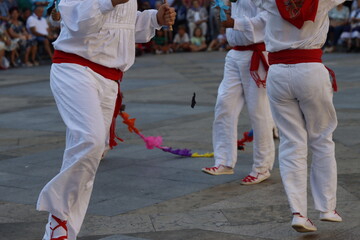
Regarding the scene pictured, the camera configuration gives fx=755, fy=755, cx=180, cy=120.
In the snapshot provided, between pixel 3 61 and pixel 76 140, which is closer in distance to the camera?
pixel 76 140

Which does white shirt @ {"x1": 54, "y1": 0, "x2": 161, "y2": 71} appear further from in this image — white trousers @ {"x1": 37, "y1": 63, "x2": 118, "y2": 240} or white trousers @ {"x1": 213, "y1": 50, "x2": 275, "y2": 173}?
white trousers @ {"x1": 213, "y1": 50, "x2": 275, "y2": 173}

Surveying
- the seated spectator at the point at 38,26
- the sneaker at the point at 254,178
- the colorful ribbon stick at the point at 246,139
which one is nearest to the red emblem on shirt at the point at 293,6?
the sneaker at the point at 254,178

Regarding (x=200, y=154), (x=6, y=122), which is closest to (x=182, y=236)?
Result: (x=200, y=154)

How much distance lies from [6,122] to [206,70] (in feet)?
28.6

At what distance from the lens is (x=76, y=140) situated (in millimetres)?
4770

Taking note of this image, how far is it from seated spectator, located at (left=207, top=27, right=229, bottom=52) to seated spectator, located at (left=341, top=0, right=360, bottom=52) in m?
5.01

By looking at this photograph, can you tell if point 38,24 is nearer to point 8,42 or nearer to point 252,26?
point 8,42

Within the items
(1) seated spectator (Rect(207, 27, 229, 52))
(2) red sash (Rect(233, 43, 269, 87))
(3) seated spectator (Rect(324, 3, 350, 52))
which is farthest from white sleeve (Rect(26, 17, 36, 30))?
(2) red sash (Rect(233, 43, 269, 87))

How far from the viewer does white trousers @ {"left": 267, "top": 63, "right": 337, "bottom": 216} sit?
17.2 ft

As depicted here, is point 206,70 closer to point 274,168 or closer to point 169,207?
point 274,168

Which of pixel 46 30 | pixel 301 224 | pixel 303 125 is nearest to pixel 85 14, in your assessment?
pixel 303 125

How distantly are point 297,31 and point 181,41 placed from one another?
23612mm

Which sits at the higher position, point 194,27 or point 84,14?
point 84,14

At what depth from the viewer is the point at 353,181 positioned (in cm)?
680
